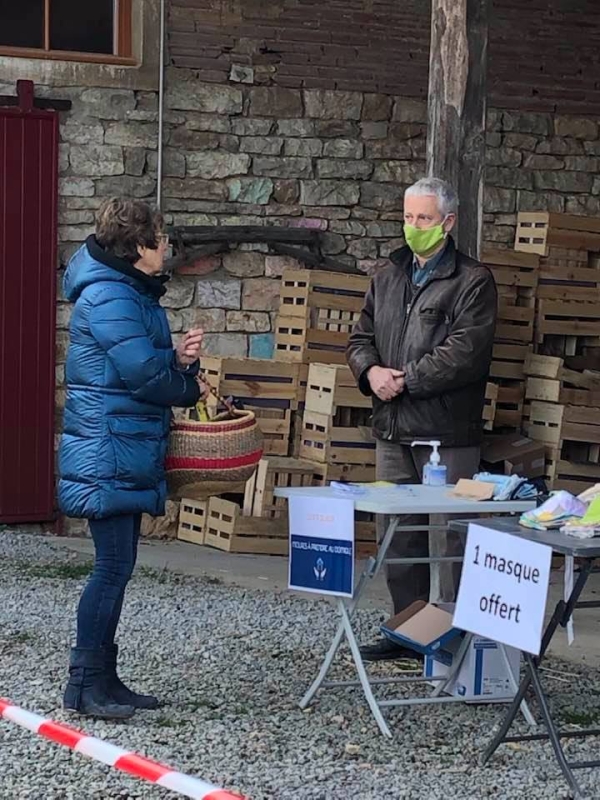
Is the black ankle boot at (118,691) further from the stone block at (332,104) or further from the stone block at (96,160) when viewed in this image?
the stone block at (332,104)

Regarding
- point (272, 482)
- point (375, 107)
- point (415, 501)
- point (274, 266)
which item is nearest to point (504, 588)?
point (415, 501)

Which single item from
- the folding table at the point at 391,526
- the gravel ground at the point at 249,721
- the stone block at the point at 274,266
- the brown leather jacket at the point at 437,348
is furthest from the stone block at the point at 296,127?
the folding table at the point at 391,526

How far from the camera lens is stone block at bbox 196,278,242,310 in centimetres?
965

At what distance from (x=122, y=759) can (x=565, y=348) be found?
577 cm

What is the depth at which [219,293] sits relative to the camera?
9.68 meters

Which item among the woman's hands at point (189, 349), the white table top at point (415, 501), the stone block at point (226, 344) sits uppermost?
the woman's hands at point (189, 349)

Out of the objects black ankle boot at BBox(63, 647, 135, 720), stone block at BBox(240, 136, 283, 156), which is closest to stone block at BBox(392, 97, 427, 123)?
stone block at BBox(240, 136, 283, 156)

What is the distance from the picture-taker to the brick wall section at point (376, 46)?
9539 mm

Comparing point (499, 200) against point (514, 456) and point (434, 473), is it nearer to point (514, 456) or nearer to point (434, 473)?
point (514, 456)

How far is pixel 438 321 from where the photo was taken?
6195 mm

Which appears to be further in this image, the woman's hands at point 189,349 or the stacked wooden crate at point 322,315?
the stacked wooden crate at point 322,315

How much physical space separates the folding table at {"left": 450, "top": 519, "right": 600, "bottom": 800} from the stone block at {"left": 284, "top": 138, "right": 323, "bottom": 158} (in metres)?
5.08

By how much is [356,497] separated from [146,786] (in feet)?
4.41

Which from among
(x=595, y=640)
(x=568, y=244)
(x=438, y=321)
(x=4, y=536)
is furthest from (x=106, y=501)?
(x=568, y=244)
